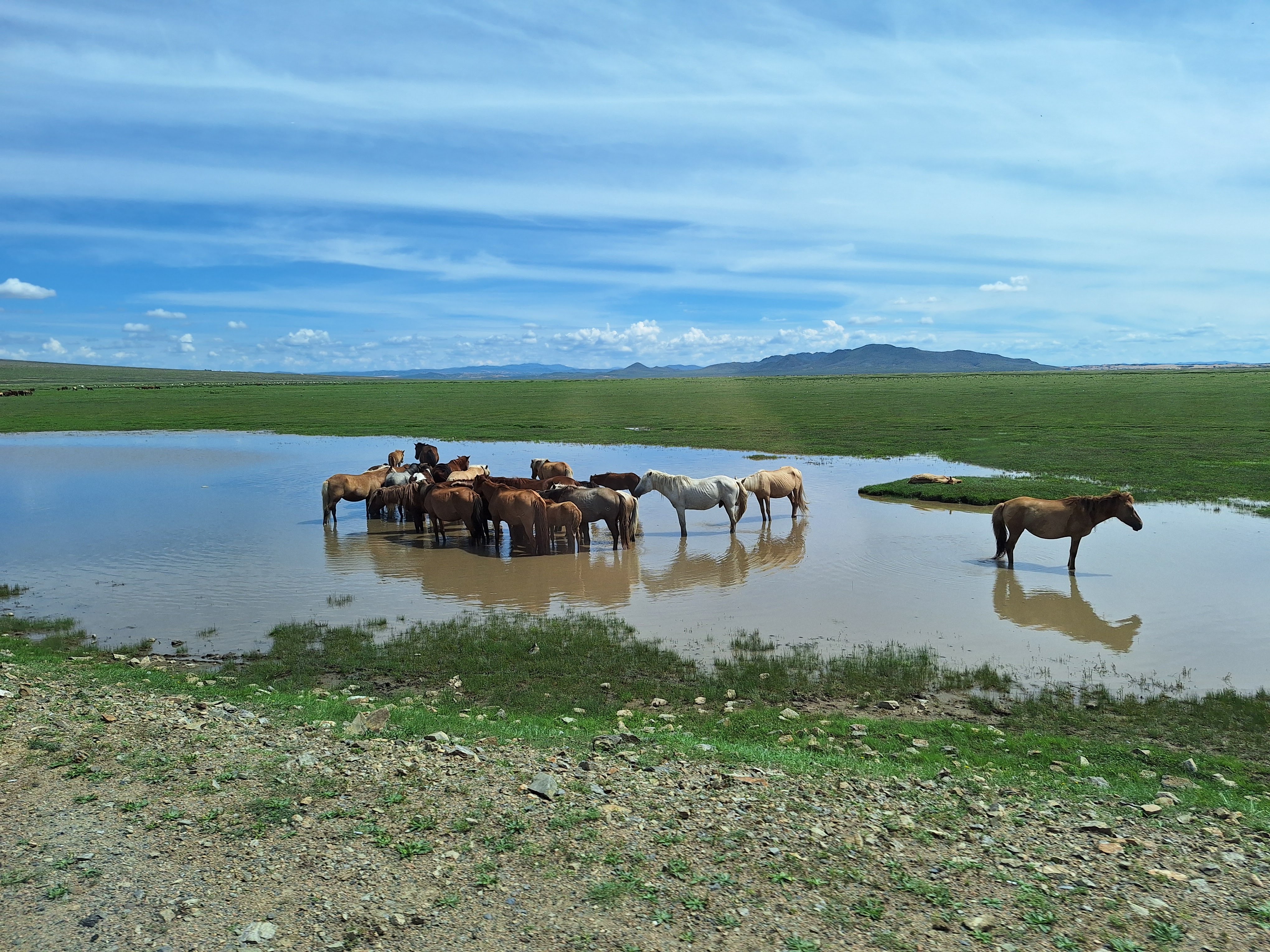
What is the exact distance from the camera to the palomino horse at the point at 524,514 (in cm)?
Answer: 1778

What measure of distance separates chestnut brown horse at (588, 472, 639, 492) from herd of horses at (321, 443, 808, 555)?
0.03 metres

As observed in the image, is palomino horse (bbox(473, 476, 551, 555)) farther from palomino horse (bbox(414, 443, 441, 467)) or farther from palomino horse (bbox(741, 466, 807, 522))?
palomino horse (bbox(414, 443, 441, 467))

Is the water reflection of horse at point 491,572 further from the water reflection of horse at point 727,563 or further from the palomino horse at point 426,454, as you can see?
the palomino horse at point 426,454

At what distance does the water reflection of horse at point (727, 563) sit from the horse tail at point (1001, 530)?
3.69 metres

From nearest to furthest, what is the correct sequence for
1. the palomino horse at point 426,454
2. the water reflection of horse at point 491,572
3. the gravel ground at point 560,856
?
1. the gravel ground at point 560,856
2. the water reflection of horse at point 491,572
3. the palomino horse at point 426,454

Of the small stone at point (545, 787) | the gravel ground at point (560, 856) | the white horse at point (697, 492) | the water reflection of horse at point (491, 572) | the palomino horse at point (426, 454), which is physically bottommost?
the gravel ground at point (560, 856)

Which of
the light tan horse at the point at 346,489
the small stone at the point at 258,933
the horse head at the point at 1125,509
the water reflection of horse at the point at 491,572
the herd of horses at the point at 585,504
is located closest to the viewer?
the small stone at the point at 258,933

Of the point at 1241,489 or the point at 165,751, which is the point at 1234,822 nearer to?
the point at 165,751

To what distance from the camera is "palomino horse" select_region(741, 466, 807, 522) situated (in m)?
21.5

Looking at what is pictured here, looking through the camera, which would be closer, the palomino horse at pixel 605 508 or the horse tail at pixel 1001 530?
the horse tail at pixel 1001 530

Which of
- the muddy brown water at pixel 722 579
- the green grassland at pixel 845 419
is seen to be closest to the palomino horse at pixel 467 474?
the muddy brown water at pixel 722 579

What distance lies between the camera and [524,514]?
17.9 metres

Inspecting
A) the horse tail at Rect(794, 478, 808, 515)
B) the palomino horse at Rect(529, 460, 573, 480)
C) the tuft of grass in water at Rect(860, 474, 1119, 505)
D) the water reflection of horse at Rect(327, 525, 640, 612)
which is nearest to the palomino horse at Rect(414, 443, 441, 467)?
the palomino horse at Rect(529, 460, 573, 480)

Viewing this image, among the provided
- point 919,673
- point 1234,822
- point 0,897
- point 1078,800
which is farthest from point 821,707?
point 0,897
